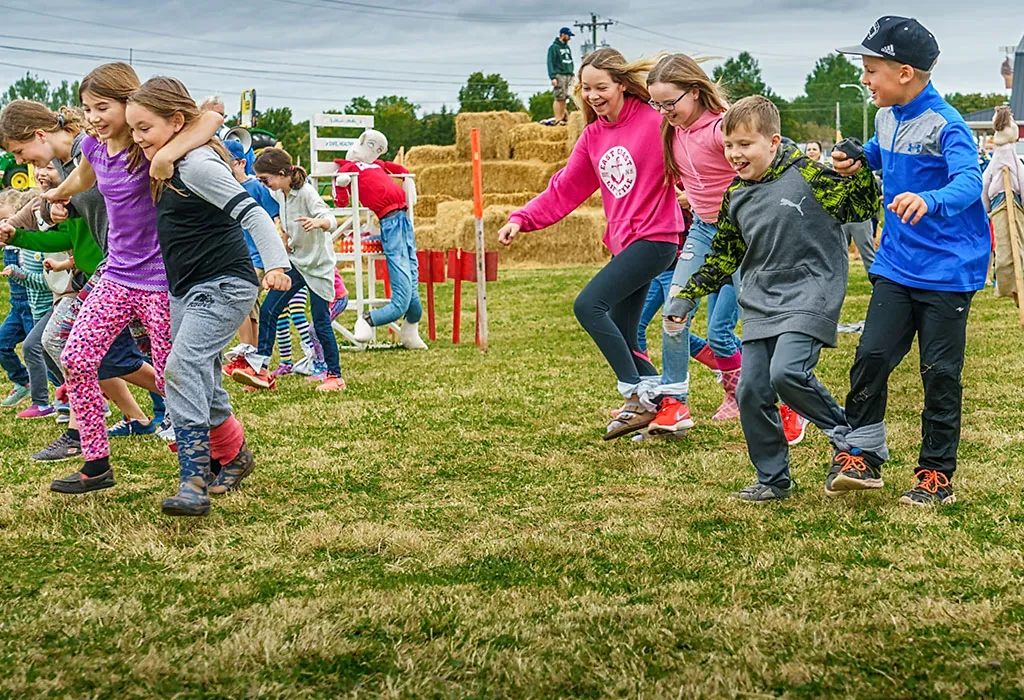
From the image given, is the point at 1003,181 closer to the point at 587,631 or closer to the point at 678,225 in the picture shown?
the point at 678,225

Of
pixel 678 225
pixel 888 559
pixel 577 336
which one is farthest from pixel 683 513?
pixel 577 336

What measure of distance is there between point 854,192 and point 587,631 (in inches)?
89.0

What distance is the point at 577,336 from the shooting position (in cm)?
1196

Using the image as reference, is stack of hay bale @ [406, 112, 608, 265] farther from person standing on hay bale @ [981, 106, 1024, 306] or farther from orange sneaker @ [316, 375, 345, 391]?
orange sneaker @ [316, 375, 345, 391]

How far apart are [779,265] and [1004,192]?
265 inches

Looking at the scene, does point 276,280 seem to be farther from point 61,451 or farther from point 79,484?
point 61,451

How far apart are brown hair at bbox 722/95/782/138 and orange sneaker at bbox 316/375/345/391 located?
Result: 4538 millimetres

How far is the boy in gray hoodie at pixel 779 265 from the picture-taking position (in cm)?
493

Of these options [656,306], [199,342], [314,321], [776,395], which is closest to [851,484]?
[776,395]

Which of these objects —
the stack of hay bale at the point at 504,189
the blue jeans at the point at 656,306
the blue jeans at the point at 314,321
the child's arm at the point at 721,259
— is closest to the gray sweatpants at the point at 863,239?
the blue jeans at the point at 656,306

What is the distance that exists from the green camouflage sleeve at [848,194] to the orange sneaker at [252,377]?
461 cm

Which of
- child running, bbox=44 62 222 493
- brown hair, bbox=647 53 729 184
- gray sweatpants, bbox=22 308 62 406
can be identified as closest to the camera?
child running, bbox=44 62 222 493

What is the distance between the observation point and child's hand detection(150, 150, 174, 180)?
492 centimetres

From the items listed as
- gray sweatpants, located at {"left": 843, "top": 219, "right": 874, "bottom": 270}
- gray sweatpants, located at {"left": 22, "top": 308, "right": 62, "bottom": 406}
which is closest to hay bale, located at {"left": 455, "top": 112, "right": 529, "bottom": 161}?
gray sweatpants, located at {"left": 843, "top": 219, "right": 874, "bottom": 270}
